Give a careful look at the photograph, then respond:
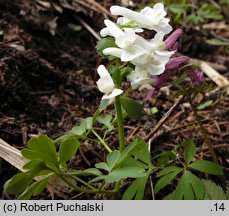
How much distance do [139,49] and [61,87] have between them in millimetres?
968

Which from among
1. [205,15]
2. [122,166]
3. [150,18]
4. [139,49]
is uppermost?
[205,15]

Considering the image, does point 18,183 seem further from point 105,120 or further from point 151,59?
point 151,59

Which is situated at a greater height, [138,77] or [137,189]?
[138,77]

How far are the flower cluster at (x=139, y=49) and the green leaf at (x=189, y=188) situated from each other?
1.14ft

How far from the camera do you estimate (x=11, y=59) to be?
2047 mm

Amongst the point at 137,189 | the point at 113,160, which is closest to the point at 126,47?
the point at 113,160

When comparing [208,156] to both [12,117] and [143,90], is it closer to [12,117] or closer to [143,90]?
[143,90]

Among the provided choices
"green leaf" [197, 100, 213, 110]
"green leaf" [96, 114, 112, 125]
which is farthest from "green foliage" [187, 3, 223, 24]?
"green leaf" [96, 114, 112, 125]

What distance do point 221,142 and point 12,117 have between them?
962 millimetres

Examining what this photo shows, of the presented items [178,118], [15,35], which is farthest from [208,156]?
[15,35]

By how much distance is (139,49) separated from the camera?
130 centimetres

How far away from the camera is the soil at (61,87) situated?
1855mm

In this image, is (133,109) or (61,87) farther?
(61,87)
